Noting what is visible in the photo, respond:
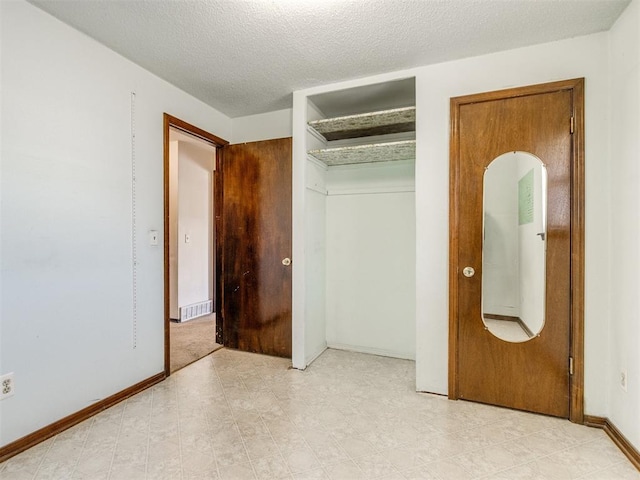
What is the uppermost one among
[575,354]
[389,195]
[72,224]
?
[389,195]

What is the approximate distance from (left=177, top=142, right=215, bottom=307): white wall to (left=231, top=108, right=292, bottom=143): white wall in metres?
1.39

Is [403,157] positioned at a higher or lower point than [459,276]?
higher

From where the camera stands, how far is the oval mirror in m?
2.12

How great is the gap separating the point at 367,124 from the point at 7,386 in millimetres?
2947

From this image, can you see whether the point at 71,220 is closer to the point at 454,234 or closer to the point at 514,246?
the point at 454,234

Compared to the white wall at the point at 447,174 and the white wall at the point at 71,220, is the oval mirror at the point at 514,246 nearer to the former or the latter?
the white wall at the point at 447,174

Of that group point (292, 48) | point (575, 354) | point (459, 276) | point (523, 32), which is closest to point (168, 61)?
point (292, 48)

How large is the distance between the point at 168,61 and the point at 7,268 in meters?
1.67

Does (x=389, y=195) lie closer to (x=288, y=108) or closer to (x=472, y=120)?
(x=472, y=120)

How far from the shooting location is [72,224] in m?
1.95

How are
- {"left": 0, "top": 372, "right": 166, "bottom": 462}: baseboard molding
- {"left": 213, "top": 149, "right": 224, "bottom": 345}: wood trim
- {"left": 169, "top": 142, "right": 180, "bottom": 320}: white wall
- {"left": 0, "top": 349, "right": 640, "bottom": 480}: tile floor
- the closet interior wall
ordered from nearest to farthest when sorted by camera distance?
{"left": 0, "top": 349, "right": 640, "bottom": 480}: tile floor < {"left": 0, "top": 372, "right": 166, "bottom": 462}: baseboard molding < the closet interior wall < {"left": 213, "top": 149, "right": 224, "bottom": 345}: wood trim < {"left": 169, "top": 142, "right": 180, "bottom": 320}: white wall

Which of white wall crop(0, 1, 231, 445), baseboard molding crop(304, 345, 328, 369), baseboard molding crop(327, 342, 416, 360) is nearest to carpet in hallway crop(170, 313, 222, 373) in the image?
white wall crop(0, 1, 231, 445)

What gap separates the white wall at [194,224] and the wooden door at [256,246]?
53.8 inches

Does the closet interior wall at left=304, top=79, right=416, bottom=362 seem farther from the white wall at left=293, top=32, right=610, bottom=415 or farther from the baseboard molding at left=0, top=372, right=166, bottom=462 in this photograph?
the baseboard molding at left=0, top=372, right=166, bottom=462
